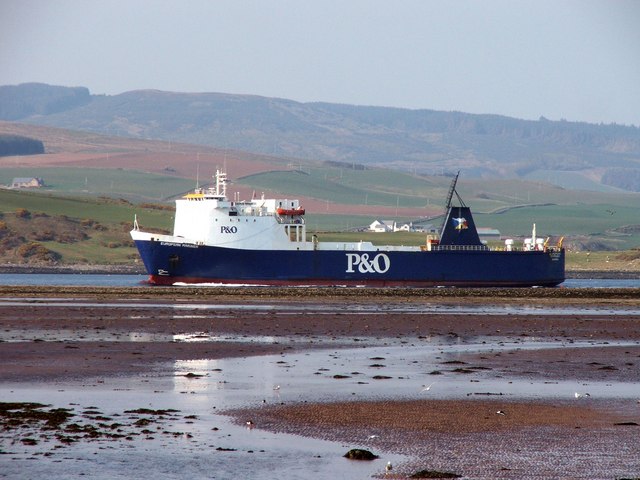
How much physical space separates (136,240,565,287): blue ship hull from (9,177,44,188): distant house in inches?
4272

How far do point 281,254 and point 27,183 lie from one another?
370 ft

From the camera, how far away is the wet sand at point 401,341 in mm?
16203

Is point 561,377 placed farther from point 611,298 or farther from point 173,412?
point 611,298

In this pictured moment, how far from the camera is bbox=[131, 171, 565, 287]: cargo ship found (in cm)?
6081

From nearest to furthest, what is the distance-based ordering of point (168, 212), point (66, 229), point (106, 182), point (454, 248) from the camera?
point (454, 248)
point (66, 229)
point (168, 212)
point (106, 182)

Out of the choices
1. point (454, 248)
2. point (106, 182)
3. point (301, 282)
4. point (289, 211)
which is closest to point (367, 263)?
point (301, 282)

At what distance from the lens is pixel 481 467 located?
49.3ft

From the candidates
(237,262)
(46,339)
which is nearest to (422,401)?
(46,339)

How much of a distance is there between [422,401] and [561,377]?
471cm

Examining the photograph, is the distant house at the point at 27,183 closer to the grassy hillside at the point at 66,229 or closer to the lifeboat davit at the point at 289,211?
the grassy hillside at the point at 66,229

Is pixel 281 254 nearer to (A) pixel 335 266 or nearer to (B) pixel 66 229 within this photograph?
(A) pixel 335 266

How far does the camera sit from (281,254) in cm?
6147

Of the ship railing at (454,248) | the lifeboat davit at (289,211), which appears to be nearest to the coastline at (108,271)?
→ the lifeboat davit at (289,211)

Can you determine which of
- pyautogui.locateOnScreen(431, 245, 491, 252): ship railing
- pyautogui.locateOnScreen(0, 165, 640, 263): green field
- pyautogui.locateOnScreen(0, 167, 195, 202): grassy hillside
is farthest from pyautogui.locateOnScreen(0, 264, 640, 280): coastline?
pyautogui.locateOnScreen(0, 167, 195, 202): grassy hillside
